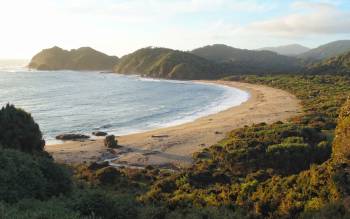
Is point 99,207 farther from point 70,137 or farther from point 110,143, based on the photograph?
point 70,137

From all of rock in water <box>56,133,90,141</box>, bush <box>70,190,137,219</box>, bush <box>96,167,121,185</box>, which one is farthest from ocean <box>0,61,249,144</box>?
bush <box>70,190,137,219</box>

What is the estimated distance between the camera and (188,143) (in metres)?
44.8

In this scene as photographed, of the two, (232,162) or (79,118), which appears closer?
(232,162)

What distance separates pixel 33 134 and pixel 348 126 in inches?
781

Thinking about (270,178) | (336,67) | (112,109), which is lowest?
(112,109)

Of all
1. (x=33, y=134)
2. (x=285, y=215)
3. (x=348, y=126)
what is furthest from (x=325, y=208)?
(x=33, y=134)

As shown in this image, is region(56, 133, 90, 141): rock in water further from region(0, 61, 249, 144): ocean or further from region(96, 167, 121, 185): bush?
region(96, 167, 121, 185): bush

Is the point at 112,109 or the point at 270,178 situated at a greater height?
the point at 270,178

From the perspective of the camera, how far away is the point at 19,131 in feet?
96.1

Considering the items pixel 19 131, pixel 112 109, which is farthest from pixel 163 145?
pixel 112 109

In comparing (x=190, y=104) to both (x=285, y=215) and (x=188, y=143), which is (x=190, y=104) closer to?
(x=188, y=143)

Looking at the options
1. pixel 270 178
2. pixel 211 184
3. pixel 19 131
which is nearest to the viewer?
pixel 270 178

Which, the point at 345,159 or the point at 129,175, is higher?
the point at 345,159

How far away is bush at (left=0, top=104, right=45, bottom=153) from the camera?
2889 centimetres
